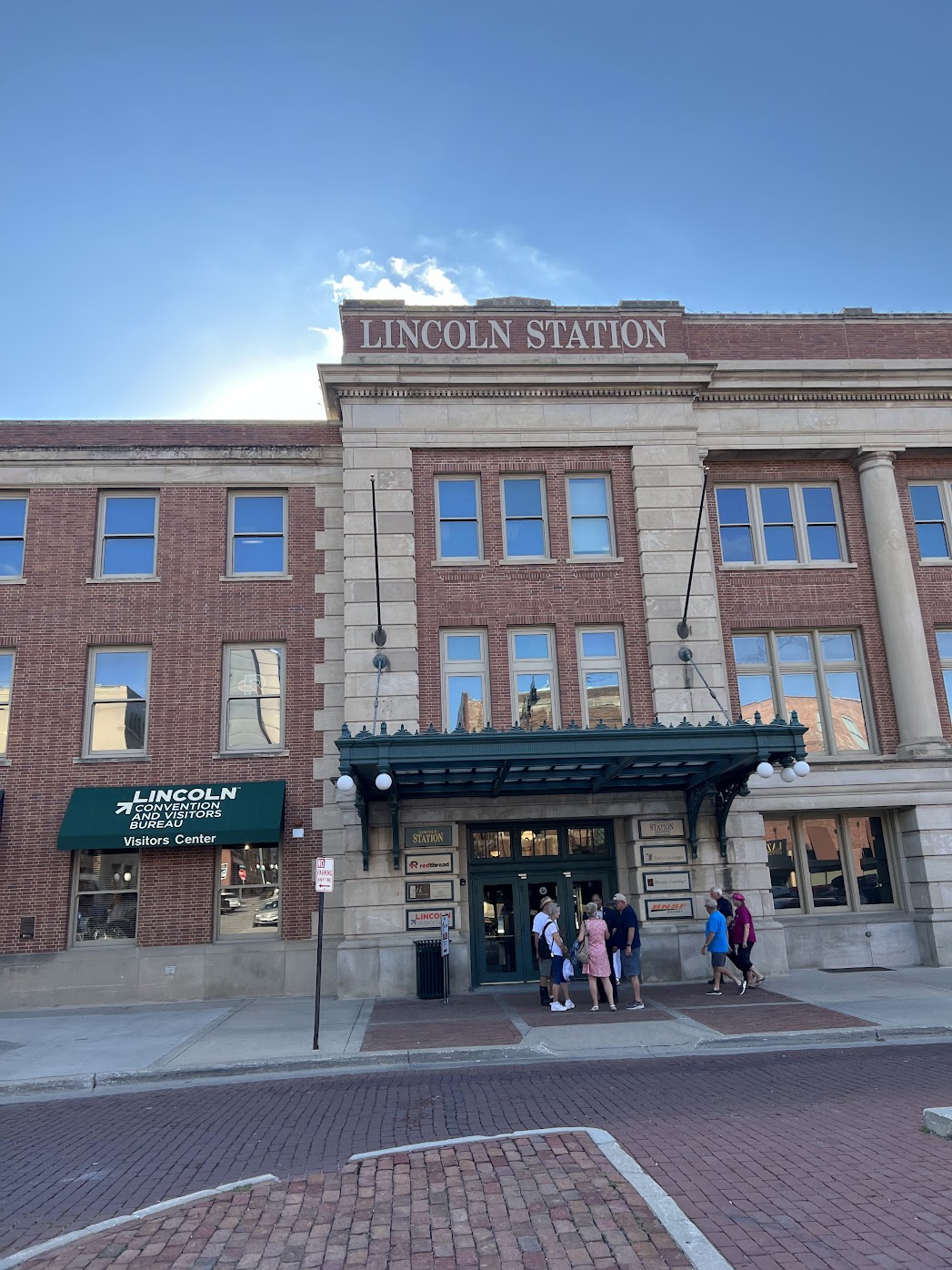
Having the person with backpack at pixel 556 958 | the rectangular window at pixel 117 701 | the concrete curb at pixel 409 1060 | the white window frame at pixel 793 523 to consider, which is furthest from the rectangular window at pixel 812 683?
the rectangular window at pixel 117 701

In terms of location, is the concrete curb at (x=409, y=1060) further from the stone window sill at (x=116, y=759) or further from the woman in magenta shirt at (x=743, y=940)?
the stone window sill at (x=116, y=759)

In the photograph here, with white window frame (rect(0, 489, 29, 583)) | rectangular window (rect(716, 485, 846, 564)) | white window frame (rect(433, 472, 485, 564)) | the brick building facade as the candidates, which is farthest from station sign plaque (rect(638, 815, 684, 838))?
white window frame (rect(0, 489, 29, 583))

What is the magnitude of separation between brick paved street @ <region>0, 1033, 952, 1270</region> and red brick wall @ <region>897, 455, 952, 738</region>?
1005 centimetres

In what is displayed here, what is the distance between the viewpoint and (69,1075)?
1097 centimetres

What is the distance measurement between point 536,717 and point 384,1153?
1157cm

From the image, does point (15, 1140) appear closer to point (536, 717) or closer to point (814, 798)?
point (536, 717)

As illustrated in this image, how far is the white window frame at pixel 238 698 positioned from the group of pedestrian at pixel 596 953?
6655 mm

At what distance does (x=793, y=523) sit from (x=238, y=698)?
40.7 feet

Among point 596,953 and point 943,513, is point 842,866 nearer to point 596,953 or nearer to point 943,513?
point 596,953

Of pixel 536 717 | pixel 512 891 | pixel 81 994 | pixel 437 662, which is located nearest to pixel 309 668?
pixel 437 662

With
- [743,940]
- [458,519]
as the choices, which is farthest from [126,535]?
[743,940]

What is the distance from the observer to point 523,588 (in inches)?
746

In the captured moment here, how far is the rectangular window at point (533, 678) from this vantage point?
18.4 m

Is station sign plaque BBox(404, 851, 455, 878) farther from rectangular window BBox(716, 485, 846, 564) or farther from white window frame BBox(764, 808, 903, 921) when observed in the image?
rectangular window BBox(716, 485, 846, 564)
